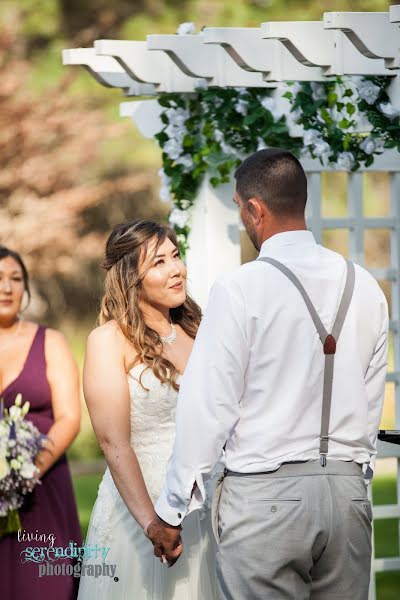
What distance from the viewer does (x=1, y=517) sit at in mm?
4246

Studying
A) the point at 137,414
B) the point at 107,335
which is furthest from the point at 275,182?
the point at 137,414

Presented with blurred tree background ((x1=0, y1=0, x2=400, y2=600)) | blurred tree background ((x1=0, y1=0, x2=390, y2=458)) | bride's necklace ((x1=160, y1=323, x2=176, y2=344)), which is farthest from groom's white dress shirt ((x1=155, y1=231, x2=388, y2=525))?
blurred tree background ((x1=0, y1=0, x2=390, y2=458))

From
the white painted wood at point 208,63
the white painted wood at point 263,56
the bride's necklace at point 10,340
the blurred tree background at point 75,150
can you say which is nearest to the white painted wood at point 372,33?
the white painted wood at point 263,56

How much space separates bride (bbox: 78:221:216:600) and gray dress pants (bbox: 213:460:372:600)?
0.51 m

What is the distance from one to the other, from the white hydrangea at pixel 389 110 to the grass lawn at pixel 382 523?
341 cm

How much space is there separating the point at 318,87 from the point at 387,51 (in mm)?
764

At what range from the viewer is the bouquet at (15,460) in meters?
4.14

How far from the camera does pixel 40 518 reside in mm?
4355

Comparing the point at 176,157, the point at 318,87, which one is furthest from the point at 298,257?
the point at 176,157

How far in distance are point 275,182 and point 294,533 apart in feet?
2.99

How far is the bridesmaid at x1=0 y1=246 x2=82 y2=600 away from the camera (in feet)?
13.9

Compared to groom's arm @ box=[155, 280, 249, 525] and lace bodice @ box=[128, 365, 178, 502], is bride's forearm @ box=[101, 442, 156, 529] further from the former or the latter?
groom's arm @ box=[155, 280, 249, 525]

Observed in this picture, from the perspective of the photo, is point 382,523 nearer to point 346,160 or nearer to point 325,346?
point 346,160

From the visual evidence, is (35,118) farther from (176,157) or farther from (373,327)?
(373,327)
